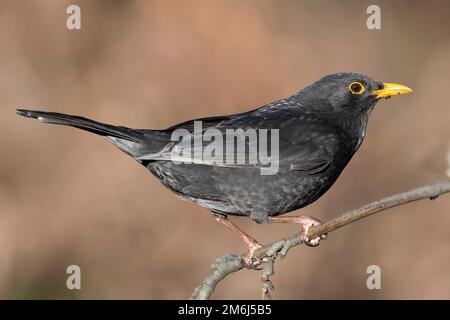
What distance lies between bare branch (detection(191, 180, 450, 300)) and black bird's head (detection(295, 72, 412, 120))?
1702 millimetres

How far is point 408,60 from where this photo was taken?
10.1 m

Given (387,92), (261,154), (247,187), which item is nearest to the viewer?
(247,187)

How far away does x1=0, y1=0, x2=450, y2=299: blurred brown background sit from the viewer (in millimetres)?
9289

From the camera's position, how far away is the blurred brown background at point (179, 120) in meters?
9.29

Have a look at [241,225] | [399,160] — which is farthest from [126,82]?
[399,160]

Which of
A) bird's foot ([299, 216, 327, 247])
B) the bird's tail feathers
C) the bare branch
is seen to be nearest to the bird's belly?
bird's foot ([299, 216, 327, 247])

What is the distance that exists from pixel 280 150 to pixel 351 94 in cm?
88

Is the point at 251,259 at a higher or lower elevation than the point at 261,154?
lower

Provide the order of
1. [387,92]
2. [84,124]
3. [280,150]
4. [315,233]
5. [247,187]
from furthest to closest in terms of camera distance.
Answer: [387,92]
[280,150]
[247,187]
[84,124]
[315,233]

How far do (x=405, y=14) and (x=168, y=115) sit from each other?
12.2 ft

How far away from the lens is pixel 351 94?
614 cm

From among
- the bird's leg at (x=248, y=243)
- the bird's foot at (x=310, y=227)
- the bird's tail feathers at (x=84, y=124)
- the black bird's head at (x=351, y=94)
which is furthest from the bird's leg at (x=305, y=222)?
the bird's tail feathers at (x=84, y=124)

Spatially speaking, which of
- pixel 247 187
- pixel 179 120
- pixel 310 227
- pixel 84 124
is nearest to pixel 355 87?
pixel 247 187

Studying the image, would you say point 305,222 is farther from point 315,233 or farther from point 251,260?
point 315,233
